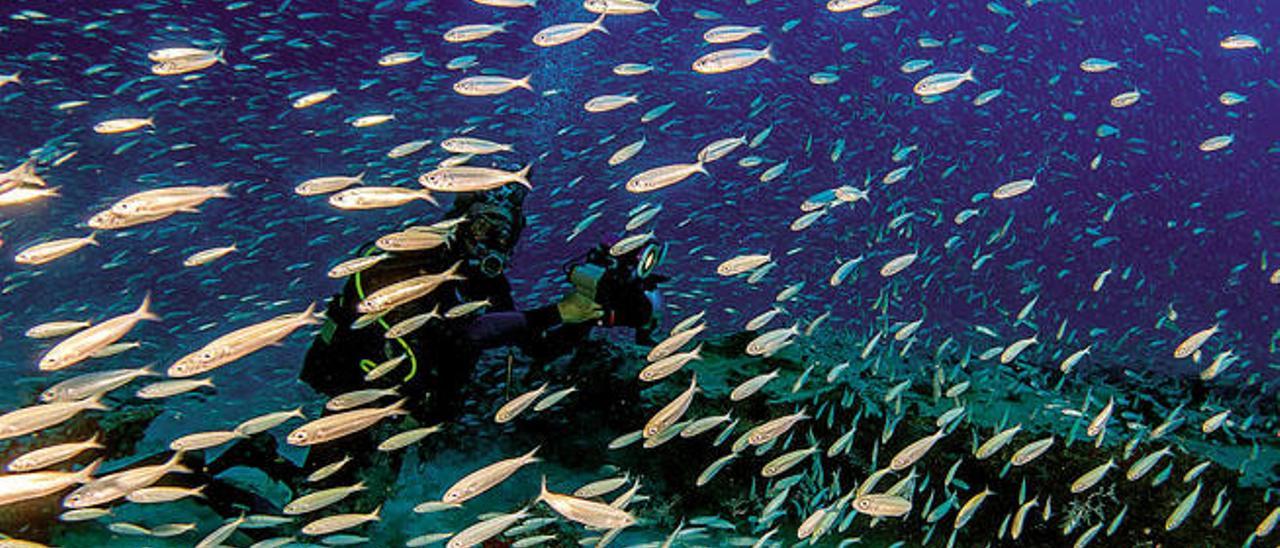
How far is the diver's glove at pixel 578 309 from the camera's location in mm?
4277

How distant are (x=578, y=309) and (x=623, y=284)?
12.4 inches

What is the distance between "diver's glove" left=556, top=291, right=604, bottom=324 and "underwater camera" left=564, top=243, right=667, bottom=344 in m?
0.03

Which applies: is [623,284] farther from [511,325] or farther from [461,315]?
[461,315]

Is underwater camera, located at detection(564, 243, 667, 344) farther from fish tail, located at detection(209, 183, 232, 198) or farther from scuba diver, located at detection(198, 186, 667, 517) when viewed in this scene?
fish tail, located at detection(209, 183, 232, 198)

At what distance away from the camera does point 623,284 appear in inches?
171

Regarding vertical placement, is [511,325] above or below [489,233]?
below

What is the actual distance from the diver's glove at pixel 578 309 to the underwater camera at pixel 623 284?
3 cm

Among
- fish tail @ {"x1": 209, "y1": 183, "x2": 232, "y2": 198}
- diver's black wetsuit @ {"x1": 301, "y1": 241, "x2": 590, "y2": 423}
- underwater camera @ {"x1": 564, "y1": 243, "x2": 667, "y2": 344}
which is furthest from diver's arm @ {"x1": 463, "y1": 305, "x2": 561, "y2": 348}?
fish tail @ {"x1": 209, "y1": 183, "x2": 232, "y2": 198}

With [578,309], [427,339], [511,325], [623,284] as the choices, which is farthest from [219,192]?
[623,284]

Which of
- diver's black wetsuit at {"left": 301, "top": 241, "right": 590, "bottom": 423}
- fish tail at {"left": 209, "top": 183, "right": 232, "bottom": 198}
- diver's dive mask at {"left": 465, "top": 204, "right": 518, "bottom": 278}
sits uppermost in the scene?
fish tail at {"left": 209, "top": 183, "right": 232, "bottom": 198}

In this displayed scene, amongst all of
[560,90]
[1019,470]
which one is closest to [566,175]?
[560,90]

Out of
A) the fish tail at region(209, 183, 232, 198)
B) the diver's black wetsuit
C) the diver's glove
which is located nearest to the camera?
the fish tail at region(209, 183, 232, 198)

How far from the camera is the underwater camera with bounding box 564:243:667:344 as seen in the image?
4.30m

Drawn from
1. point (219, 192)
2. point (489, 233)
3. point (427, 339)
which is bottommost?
point (427, 339)
